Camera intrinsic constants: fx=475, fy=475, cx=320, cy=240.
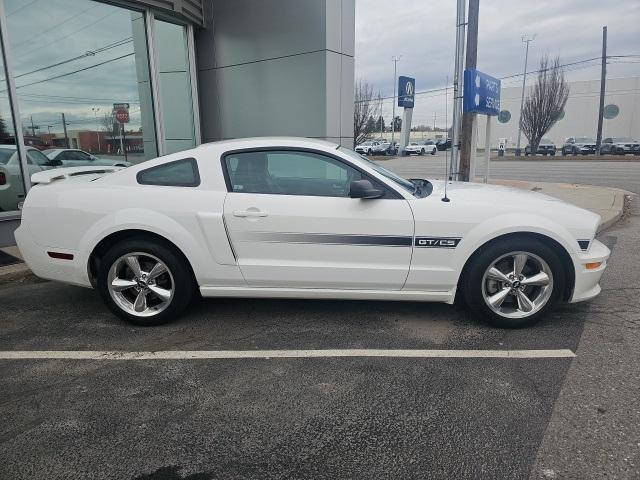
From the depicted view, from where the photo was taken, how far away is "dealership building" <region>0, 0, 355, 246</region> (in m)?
7.31

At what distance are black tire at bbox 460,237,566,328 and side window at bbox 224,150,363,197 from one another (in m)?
1.18

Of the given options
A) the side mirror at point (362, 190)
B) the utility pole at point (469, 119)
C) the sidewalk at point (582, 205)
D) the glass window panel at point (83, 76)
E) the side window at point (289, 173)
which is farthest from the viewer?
the utility pole at point (469, 119)

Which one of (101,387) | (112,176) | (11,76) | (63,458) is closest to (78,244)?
(112,176)

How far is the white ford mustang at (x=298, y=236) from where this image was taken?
12.3ft

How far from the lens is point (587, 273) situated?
12.5 feet

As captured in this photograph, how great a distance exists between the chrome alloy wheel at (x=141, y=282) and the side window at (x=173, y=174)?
2.06ft

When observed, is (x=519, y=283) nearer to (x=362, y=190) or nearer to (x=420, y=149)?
(x=362, y=190)

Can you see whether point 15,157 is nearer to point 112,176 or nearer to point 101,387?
point 112,176

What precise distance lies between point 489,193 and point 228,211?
7.21ft

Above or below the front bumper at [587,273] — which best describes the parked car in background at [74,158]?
above

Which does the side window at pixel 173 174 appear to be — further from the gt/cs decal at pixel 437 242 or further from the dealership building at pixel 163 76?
the dealership building at pixel 163 76

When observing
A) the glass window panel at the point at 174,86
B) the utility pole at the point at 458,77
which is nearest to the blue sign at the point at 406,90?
the utility pole at the point at 458,77

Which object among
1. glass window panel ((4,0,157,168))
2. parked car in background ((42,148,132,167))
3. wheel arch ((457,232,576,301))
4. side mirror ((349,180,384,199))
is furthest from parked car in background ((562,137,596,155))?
side mirror ((349,180,384,199))

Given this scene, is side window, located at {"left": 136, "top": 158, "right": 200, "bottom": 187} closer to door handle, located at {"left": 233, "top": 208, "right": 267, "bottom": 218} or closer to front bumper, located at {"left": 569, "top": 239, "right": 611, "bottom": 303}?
door handle, located at {"left": 233, "top": 208, "right": 267, "bottom": 218}
